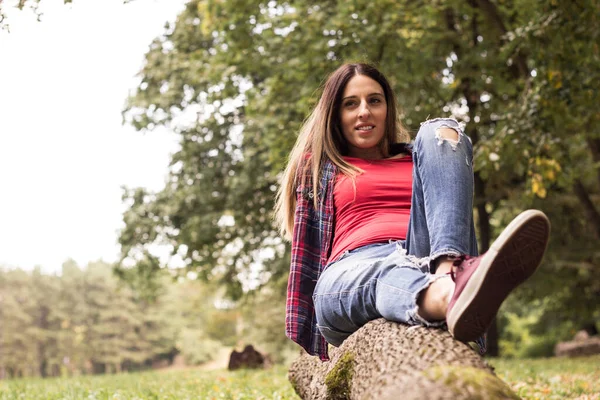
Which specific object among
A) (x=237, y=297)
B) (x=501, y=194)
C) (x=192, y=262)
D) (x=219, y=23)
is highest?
(x=219, y=23)

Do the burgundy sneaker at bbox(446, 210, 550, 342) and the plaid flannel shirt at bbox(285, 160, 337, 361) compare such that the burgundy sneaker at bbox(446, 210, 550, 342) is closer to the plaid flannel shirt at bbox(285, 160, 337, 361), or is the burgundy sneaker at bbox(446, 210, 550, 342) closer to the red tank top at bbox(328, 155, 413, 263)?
the red tank top at bbox(328, 155, 413, 263)

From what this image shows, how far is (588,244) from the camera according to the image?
13195 mm

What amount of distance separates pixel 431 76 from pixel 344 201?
8120 millimetres

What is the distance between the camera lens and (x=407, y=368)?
223 centimetres

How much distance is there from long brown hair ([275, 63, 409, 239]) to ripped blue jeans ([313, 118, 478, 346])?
0.71 meters

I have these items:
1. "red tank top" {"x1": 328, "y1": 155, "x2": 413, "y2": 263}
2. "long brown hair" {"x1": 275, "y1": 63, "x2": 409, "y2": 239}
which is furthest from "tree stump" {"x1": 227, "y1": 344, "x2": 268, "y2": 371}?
"red tank top" {"x1": 328, "y1": 155, "x2": 413, "y2": 263}

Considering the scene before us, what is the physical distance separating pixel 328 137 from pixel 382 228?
0.72 m

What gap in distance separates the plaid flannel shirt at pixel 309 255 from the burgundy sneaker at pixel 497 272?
1.33 metres

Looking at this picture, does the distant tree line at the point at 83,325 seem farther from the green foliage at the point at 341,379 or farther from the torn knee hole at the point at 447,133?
the torn knee hole at the point at 447,133

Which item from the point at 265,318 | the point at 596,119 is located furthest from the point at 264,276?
the point at 265,318

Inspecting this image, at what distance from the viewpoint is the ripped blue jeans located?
8.19 feet

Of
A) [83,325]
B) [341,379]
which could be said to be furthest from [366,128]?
[83,325]

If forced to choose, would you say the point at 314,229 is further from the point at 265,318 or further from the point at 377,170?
the point at 265,318

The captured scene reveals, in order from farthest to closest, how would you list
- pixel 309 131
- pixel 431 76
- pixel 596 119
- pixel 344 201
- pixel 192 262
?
pixel 192 262 < pixel 431 76 < pixel 596 119 < pixel 309 131 < pixel 344 201
